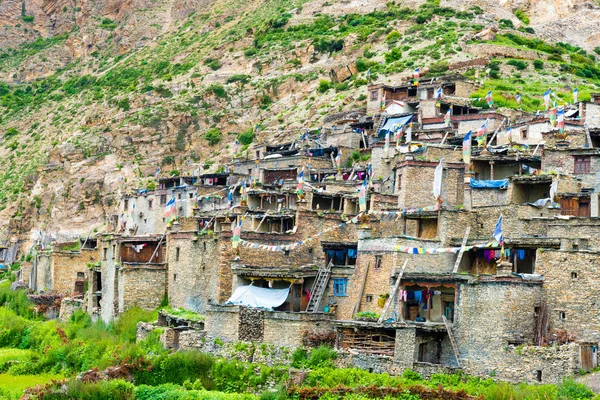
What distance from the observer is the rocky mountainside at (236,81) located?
103 metres

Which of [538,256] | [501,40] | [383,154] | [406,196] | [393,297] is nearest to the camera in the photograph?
[538,256]

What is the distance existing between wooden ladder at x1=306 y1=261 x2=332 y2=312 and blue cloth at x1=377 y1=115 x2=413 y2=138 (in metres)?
27.0

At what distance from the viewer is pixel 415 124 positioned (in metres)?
79.6

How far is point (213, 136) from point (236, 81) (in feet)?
43.5

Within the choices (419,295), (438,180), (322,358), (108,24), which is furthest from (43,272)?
(108,24)

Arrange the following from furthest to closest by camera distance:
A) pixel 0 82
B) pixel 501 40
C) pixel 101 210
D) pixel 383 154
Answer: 1. pixel 0 82
2. pixel 501 40
3. pixel 101 210
4. pixel 383 154

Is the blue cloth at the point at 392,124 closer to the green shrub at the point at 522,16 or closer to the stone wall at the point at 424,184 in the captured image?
the stone wall at the point at 424,184

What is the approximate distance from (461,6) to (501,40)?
1699 cm

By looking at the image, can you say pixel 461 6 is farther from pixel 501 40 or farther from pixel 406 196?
pixel 406 196

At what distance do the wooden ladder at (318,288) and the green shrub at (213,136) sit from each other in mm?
58827

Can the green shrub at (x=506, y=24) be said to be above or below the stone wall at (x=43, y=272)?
above

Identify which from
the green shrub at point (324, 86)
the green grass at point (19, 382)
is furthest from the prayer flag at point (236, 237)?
the green shrub at point (324, 86)

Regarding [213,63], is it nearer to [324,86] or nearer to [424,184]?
[324,86]

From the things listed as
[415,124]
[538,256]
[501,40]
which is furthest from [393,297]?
[501,40]
